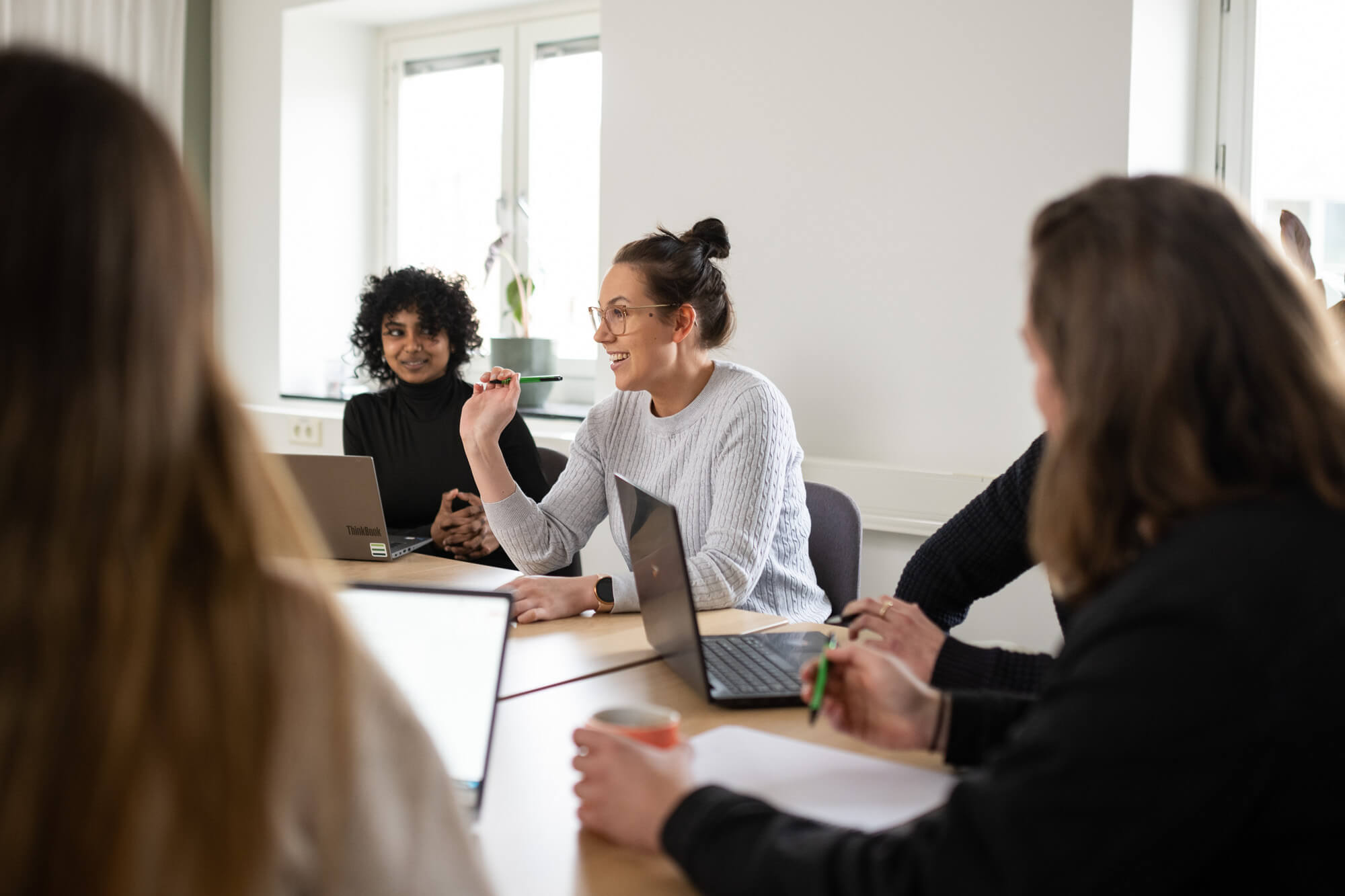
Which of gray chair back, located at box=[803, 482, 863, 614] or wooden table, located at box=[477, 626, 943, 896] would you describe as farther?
gray chair back, located at box=[803, 482, 863, 614]

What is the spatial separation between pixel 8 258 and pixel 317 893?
1.07ft

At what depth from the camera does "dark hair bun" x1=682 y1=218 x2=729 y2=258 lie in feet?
7.45

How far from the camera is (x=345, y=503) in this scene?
205cm

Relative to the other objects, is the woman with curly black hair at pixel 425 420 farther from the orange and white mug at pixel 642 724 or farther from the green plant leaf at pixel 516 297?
the orange and white mug at pixel 642 724

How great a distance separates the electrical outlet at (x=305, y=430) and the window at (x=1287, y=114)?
2894 mm

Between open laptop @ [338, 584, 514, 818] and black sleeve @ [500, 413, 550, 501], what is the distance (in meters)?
1.52

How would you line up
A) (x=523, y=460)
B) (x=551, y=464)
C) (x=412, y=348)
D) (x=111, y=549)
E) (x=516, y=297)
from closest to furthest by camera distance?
(x=111, y=549) → (x=523, y=460) → (x=551, y=464) → (x=412, y=348) → (x=516, y=297)

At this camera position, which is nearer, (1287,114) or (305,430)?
(1287,114)

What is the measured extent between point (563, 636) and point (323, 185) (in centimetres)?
320

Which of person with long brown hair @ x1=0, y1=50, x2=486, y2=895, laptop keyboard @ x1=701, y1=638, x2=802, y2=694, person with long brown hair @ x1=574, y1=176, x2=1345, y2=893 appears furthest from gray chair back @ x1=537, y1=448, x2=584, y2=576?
person with long brown hair @ x1=0, y1=50, x2=486, y2=895

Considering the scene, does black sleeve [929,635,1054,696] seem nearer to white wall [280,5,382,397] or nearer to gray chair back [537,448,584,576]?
gray chair back [537,448,584,576]

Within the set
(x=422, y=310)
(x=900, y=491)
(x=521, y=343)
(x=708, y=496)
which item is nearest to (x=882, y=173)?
(x=900, y=491)

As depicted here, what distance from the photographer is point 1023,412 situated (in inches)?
98.3

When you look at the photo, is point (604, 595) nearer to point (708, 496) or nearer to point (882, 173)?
point (708, 496)
